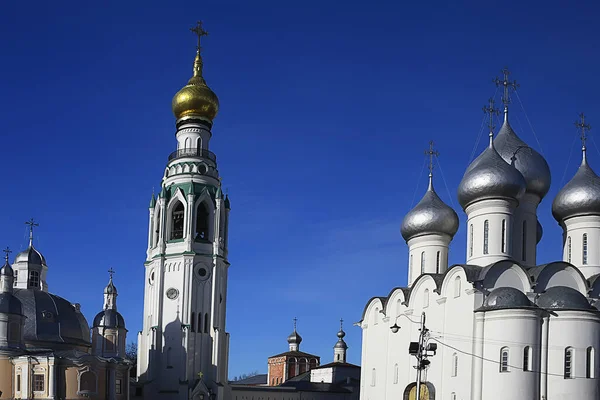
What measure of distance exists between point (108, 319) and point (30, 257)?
15.8 feet

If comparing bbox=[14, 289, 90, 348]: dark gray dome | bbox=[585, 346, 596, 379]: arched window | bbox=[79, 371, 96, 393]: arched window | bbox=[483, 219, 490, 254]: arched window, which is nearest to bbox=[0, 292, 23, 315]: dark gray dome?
bbox=[14, 289, 90, 348]: dark gray dome

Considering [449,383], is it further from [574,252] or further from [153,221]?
[153,221]

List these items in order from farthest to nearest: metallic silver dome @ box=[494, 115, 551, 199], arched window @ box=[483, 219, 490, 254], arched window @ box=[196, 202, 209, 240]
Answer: arched window @ box=[196, 202, 209, 240], metallic silver dome @ box=[494, 115, 551, 199], arched window @ box=[483, 219, 490, 254]

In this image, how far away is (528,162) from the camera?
32875mm

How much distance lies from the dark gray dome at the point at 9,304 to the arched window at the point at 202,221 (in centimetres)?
844

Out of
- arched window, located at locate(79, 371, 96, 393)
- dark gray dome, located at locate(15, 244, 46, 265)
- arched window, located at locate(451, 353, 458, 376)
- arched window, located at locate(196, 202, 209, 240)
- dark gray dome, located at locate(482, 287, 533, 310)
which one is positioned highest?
arched window, located at locate(196, 202, 209, 240)

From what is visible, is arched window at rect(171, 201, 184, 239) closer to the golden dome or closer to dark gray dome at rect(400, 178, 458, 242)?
the golden dome

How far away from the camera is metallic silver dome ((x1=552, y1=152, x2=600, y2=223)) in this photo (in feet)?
105

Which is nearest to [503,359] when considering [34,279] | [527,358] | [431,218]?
[527,358]

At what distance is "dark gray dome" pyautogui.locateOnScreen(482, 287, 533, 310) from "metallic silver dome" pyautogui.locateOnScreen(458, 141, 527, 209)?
4084 mm

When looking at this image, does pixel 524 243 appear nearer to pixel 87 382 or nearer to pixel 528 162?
pixel 528 162

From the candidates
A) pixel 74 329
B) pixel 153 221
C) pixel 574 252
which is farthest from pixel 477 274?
pixel 74 329

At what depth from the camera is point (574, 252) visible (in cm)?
3247

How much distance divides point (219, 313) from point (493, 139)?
14.4m
